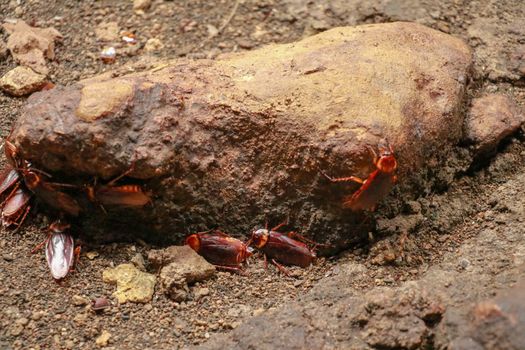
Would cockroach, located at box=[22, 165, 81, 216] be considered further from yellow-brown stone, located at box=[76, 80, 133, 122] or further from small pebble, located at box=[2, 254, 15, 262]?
yellow-brown stone, located at box=[76, 80, 133, 122]

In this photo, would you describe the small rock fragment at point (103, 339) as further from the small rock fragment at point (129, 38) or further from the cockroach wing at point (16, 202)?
the small rock fragment at point (129, 38)

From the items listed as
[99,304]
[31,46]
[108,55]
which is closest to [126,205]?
[99,304]

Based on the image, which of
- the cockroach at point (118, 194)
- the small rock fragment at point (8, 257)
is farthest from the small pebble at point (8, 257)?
the cockroach at point (118, 194)

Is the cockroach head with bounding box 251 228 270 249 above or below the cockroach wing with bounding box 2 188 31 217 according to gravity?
above

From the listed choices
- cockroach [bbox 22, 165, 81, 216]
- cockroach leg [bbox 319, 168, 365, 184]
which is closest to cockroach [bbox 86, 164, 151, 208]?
cockroach [bbox 22, 165, 81, 216]

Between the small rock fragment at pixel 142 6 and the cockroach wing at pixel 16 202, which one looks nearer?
the cockroach wing at pixel 16 202

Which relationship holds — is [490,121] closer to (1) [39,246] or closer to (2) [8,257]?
(1) [39,246]
